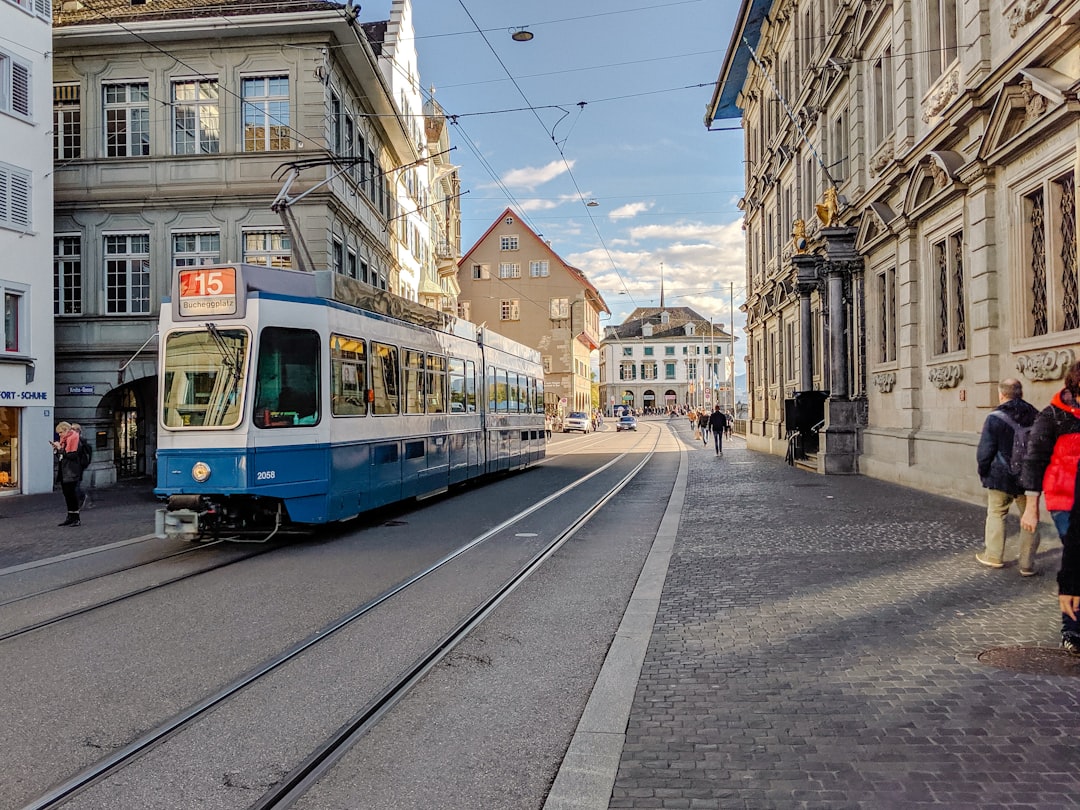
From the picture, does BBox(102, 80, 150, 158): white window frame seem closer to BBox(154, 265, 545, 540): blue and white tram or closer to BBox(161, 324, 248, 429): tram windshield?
BBox(154, 265, 545, 540): blue and white tram

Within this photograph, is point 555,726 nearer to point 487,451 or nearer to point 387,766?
point 387,766

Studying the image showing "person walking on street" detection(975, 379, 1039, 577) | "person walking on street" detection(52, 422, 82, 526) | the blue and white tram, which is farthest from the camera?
"person walking on street" detection(52, 422, 82, 526)

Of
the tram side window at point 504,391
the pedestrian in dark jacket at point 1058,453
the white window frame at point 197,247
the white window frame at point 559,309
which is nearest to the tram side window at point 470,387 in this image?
the tram side window at point 504,391

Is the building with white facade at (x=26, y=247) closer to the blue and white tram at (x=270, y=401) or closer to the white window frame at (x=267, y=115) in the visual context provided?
the white window frame at (x=267, y=115)

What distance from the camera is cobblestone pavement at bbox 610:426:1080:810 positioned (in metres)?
3.79

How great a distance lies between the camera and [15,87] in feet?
66.1

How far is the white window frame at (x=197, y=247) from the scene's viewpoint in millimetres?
23625

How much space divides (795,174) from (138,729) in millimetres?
27402

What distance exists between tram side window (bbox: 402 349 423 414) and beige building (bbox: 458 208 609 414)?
66098 millimetres

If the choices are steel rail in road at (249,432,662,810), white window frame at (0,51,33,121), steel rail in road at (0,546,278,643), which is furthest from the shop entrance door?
steel rail in road at (249,432,662,810)

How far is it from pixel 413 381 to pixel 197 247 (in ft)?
40.2

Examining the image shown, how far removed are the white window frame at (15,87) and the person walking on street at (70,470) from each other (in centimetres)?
990

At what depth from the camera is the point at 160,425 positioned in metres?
10.5

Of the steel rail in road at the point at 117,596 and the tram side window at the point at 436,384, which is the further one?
the tram side window at the point at 436,384
